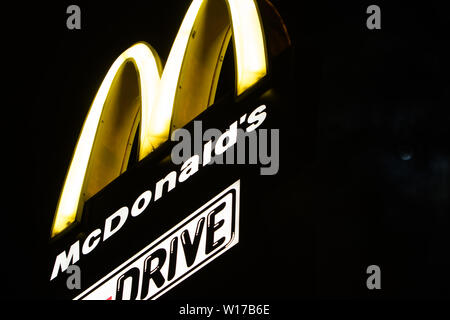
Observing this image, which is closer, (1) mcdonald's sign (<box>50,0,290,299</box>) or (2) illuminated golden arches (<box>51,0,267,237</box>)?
(1) mcdonald's sign (<box>50,0,290,299</box>)

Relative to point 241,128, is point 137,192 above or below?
below

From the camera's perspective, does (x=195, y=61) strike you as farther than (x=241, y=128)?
Yes

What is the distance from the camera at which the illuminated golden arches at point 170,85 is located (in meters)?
5.39

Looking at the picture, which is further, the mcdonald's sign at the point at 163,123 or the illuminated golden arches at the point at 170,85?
the illuminated golden arches at the point at 170,85

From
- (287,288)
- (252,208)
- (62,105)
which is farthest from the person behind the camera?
(62,105)

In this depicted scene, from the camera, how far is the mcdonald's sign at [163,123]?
518 cm

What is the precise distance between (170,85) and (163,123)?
1.22 feet

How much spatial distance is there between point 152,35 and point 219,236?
5425 mm

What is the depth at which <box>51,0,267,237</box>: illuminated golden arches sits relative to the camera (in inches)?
212

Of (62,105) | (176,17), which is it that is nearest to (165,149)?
(176,17)

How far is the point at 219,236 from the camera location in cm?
499
